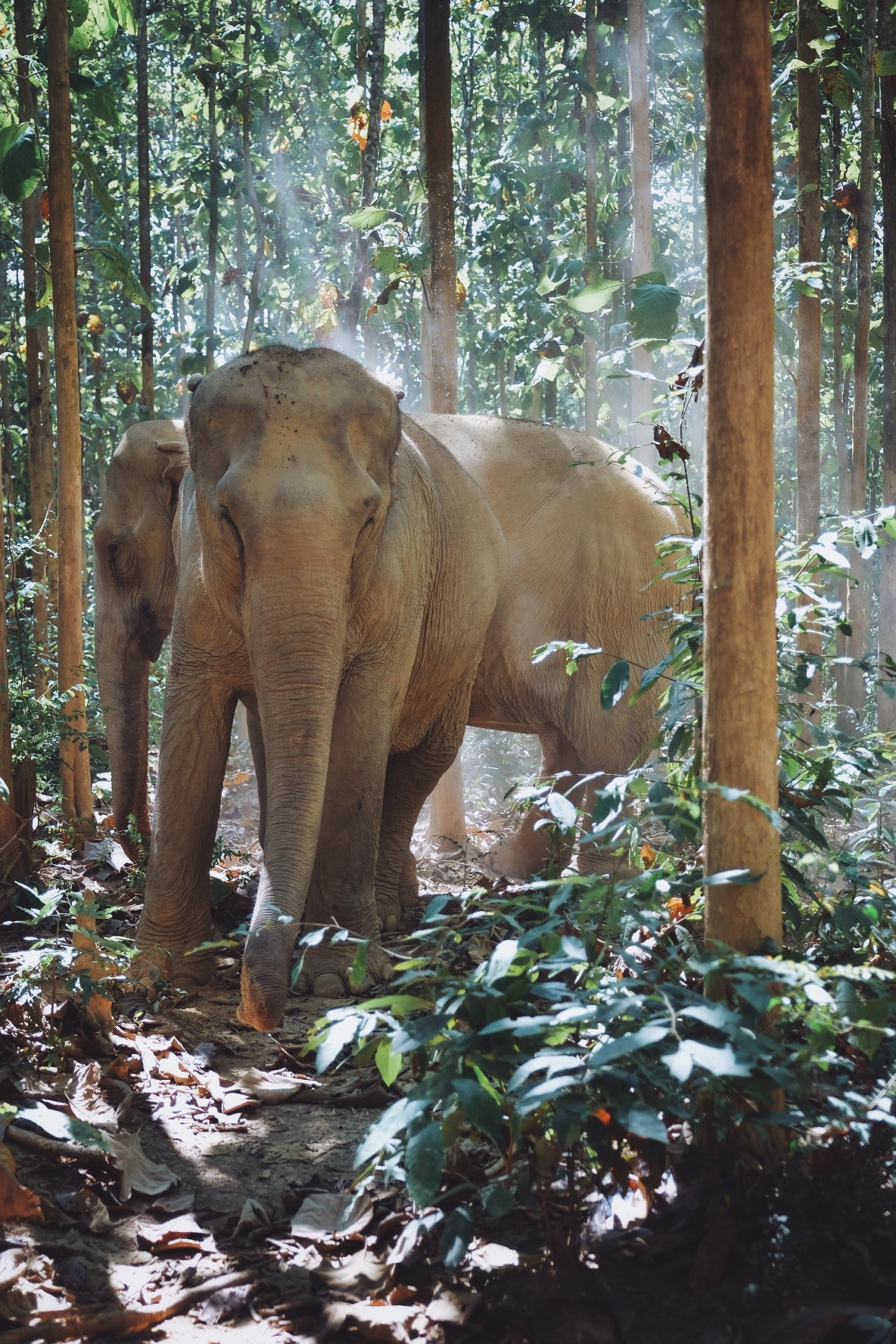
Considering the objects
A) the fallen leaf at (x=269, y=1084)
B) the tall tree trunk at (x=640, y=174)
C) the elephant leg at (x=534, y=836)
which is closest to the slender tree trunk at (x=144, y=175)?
the tall tree trunk at (x=640, y=174)

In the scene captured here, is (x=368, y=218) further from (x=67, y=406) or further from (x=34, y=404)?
(x=34, y=404)

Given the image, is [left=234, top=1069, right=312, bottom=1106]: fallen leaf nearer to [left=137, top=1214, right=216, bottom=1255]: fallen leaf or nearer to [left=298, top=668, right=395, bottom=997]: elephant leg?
[left=137, top=1214, right=216, bottom=1255]: fallen leaf

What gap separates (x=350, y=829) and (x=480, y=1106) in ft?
9.94

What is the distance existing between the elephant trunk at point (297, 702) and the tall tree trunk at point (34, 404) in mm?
4452

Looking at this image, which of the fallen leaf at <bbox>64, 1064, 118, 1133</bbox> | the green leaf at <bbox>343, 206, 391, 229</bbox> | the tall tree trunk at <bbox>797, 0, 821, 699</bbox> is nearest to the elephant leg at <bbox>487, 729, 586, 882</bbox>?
the tall tree trunk at <bbox>797, 0, 821, 699</bbox>

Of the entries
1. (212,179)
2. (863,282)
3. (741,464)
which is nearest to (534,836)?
(863,282)

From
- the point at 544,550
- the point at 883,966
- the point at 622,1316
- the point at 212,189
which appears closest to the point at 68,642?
the point at 544,550

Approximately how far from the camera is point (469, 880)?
7.57 m

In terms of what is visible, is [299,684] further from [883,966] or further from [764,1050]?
[764,1050]

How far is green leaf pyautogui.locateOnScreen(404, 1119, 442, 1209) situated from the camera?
2.20 metres

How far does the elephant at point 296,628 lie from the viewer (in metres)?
4.58

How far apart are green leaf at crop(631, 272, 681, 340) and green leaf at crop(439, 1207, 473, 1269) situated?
403 centimetres

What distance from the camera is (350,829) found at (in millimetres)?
5227

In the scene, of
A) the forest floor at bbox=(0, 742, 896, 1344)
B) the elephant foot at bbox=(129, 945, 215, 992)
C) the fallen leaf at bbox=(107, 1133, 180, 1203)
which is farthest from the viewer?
the elephant foot at bbox=(129, 945, 215, 992)
